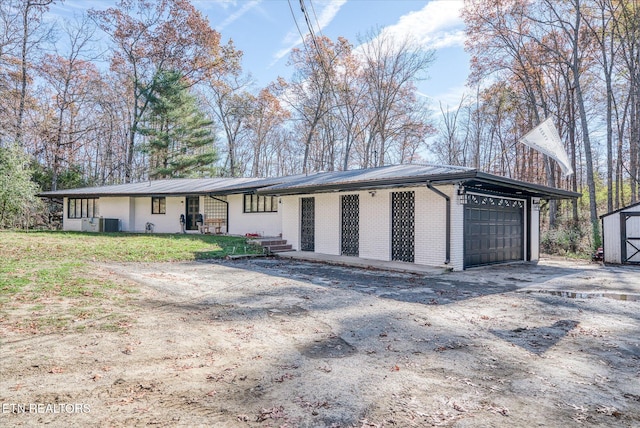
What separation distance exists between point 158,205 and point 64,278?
1369 centimetres

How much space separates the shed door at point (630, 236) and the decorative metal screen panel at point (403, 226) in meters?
7.06

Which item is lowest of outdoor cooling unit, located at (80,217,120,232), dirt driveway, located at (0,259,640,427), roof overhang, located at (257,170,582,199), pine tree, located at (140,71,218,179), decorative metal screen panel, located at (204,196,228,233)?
dirt driveway, located at (0,259,640,427)

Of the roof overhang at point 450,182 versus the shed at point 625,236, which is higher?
the roof overhang at point 450,182

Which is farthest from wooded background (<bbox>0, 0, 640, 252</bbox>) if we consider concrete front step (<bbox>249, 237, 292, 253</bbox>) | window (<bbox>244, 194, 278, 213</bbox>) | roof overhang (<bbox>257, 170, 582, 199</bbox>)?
concrete front step (<bbox>249, 237, 292, 253</bbox>)

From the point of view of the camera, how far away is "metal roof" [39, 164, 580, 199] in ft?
29.8

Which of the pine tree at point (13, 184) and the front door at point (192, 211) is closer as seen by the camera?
the pine tree at point (13, 184)

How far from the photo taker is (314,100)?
24.8 m

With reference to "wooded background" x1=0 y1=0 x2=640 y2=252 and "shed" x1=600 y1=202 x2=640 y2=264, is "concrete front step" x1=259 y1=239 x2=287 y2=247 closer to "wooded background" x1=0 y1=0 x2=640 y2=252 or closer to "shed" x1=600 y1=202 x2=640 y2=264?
"wooded background" x1=0 y1=0 x2=640 y2=252

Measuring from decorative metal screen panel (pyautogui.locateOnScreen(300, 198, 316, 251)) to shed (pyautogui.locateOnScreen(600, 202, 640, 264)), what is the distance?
9840 mm

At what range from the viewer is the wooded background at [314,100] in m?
17.0

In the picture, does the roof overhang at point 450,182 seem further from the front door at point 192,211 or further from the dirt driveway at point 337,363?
the front door at point 192,211

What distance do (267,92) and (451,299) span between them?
23500 mm

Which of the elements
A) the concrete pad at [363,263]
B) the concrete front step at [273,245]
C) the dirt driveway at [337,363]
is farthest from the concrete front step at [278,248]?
the dirt driveway at [337,363]

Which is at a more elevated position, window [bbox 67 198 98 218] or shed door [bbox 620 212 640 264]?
window [bbox 67 198 98 218]
